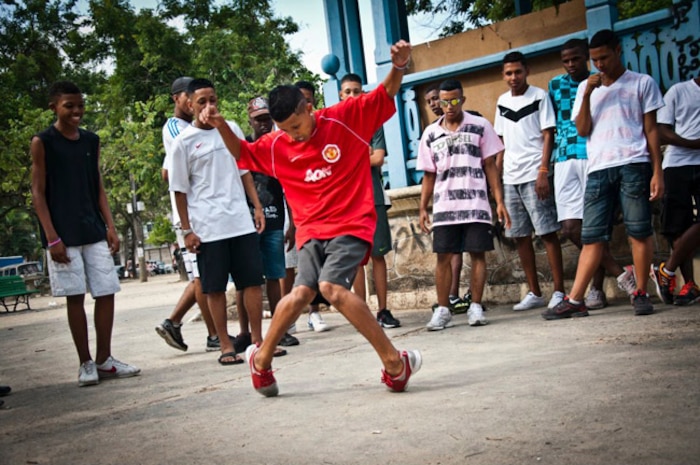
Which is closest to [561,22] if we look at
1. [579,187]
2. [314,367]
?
[579,187]

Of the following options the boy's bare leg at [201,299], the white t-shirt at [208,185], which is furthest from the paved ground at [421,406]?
the white t-shirt at [208,185]

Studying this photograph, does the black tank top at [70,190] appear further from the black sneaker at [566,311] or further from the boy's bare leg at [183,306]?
A: the black sneaker at [566,311]

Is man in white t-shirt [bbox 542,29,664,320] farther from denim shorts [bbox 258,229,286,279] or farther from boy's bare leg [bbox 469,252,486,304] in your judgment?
denim shorts [bbox 258,229,286,279]

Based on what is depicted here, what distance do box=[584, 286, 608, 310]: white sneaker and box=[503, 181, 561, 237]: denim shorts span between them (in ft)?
2.03

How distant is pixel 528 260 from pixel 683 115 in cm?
175

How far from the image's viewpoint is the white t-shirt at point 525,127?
677 cm

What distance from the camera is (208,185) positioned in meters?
5.71

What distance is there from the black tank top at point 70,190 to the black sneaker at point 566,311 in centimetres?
344

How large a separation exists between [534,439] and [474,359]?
1.91 m

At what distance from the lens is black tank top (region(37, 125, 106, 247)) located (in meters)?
5.46

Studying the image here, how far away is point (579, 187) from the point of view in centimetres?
660

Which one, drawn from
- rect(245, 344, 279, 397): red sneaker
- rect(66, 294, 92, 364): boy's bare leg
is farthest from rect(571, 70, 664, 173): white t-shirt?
rect(66, 294, 92, 364): boy's bare leg

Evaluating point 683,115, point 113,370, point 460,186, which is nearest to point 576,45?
point 683,115

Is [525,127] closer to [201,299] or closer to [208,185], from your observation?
[208,185]
